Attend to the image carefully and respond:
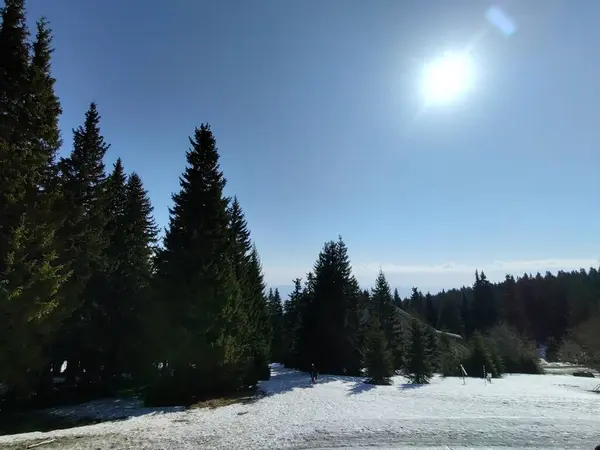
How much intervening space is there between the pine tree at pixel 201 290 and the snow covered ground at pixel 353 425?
2895 millimetres

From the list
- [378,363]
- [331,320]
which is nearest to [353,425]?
[378,363]

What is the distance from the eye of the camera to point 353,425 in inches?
551

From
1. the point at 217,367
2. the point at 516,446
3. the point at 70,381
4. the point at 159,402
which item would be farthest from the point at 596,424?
the point at 70,381

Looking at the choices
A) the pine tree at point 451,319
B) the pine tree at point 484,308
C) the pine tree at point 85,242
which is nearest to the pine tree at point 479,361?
the pine tree at point 85,242

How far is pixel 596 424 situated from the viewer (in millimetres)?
13898

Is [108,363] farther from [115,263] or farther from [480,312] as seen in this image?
[480,312]

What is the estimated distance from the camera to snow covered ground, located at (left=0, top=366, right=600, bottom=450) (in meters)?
12.0

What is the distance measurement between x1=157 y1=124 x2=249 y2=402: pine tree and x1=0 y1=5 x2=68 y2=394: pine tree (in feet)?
19.6

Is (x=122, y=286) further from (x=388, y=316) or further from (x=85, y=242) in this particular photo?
(x=388, y=316)

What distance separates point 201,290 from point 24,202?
31.0 ft

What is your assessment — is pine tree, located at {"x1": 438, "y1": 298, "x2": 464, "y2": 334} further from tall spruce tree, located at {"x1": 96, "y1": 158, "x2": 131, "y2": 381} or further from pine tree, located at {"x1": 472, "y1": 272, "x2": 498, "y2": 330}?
tall spruce tree, located at {"x1": 96, "y1": 158, "x2": 131, "y2": 381}

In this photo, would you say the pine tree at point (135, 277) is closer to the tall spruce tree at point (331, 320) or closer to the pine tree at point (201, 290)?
the pine tree at point (201, 290)

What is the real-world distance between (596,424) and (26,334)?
22.8m

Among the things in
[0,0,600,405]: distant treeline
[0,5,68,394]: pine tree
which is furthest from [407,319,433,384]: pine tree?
[0,5,68,394]: pine tree
